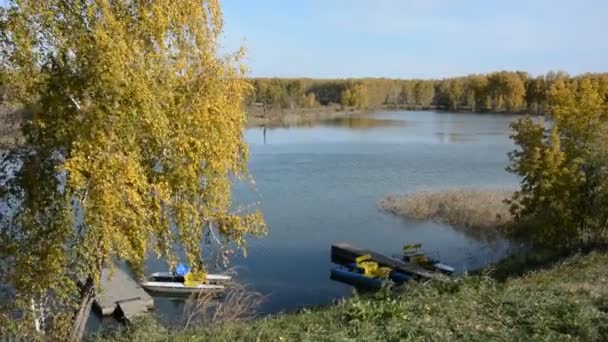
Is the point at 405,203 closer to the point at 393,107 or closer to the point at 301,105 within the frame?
the point at 301,105

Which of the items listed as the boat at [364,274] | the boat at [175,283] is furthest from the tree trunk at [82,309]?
the boat at [364,274]

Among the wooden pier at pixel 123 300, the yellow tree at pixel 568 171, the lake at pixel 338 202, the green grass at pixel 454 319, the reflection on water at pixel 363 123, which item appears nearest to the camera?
the green grass at pixel 454 319

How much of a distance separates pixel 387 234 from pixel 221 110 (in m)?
19.6

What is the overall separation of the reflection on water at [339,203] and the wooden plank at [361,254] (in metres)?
0.52

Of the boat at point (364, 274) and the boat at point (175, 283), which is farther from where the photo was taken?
the boat at point (364, 274)

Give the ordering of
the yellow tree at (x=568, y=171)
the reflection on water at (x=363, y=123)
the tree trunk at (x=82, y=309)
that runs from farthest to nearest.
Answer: the reflection on water at (x=363, y=123) < the yellow tree at (x=568, y=171) < the tree trunk at (x=82, y=309)

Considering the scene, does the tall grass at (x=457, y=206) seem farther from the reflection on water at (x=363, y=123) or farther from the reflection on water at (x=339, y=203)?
the reflection on water at (x=363, y=123)

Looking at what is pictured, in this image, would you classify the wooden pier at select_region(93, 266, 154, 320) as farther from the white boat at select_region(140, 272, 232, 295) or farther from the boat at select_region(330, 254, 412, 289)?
the boat at select_region(330, 254, 412, 289)

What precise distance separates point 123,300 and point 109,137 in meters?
12.3

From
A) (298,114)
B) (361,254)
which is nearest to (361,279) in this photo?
(361,254)

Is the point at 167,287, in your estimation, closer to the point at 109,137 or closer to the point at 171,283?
the point at 171,283

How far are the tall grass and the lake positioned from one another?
2.49 feet

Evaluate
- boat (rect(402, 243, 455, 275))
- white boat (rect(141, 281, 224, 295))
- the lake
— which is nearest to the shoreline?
the lake

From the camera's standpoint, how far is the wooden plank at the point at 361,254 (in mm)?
21344
